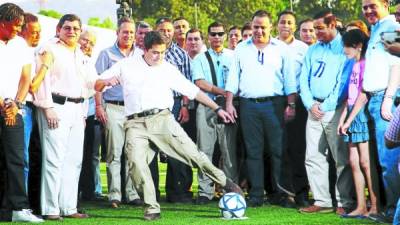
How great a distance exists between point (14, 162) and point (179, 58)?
342 cm

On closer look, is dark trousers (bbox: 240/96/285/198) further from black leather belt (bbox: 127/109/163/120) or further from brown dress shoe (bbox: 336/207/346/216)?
black leather belt (bbox: 127/109/163/120)

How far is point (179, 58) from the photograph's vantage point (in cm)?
1366

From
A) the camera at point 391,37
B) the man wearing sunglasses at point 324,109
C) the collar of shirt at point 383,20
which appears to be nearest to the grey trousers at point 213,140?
the man wearing sunglasses at point 324,109

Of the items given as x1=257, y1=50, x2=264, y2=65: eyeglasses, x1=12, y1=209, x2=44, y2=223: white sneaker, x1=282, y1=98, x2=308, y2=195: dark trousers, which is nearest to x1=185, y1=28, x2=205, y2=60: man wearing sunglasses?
x1=257, y1=50, x2=264, y2=65: eyeglasses

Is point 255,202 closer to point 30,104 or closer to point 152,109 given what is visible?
point 152,109

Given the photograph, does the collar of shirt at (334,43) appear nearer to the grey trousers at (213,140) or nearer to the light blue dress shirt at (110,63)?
the grey trousers at (213,140)

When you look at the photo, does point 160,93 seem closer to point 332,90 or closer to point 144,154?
point 144,154

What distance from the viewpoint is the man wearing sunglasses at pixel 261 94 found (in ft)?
41.9

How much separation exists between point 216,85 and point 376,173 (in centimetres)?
288

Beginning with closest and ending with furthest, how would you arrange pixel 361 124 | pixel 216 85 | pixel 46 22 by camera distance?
pixel 361 124, pixel 216 85, pixel 46 22

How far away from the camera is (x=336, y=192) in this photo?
12.0 meters

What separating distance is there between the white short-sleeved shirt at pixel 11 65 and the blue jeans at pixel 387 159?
3974 mm

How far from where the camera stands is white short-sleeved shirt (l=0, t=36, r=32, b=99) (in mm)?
10930

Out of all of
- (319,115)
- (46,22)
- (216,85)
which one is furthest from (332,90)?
(46,22)
